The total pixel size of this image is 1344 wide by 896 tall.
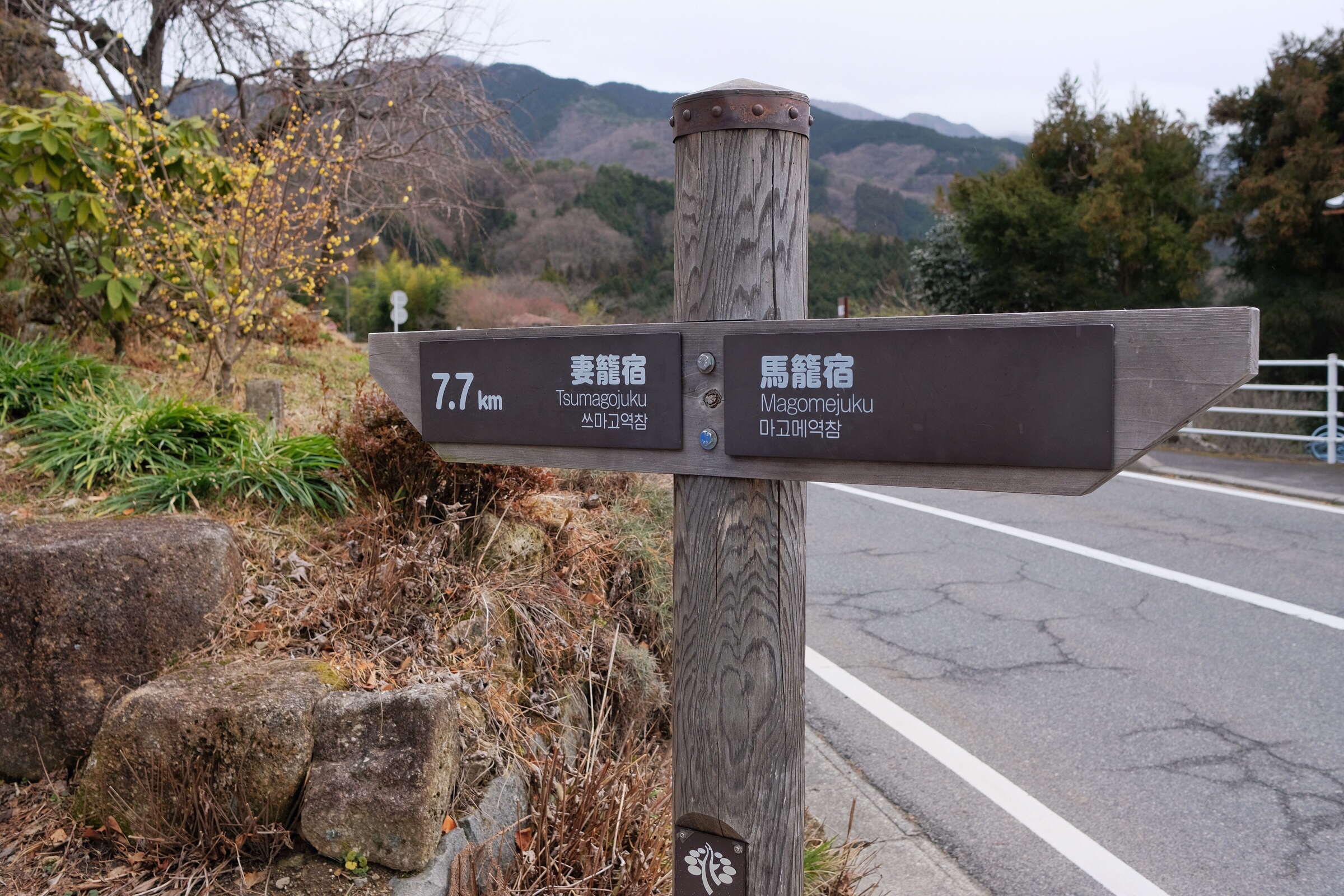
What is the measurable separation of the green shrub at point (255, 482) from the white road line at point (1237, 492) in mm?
6829

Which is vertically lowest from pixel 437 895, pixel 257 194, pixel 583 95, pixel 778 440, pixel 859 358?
pixel 437 895

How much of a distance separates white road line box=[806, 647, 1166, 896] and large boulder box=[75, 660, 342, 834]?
2.58m

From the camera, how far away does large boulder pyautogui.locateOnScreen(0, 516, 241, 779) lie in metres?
2.95

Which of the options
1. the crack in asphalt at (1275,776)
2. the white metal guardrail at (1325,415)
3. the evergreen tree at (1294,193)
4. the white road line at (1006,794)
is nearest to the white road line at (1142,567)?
the white road line at (1006,794)

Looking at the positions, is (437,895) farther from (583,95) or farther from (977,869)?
(583,95)

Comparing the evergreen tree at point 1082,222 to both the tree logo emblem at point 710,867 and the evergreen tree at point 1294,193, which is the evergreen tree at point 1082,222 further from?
the tree logo emblem at point 710,867

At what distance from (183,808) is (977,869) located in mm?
2529

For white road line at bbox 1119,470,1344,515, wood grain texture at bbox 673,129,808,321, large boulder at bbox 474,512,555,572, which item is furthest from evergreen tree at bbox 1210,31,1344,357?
wood grain texture at bbox 673,129,808,321

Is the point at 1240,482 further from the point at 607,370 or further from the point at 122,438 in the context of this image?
the point at 122,438

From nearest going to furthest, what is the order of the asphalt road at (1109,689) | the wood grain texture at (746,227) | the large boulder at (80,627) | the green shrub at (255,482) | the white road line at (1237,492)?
1. the wood grain texture at (746,227)
2. the large boulder at (80,627)
3. the asphalt road at (1109,689)
4. the green shrub at (255,482)
5. the white road line at (1237,492)

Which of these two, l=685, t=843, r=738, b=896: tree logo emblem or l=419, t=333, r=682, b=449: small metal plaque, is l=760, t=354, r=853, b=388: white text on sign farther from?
l=685, t=843, r=738, b=896: tree logo emblem

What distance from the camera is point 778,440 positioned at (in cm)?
174

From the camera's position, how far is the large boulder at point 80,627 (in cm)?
295

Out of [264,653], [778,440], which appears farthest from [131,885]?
[778,440]
